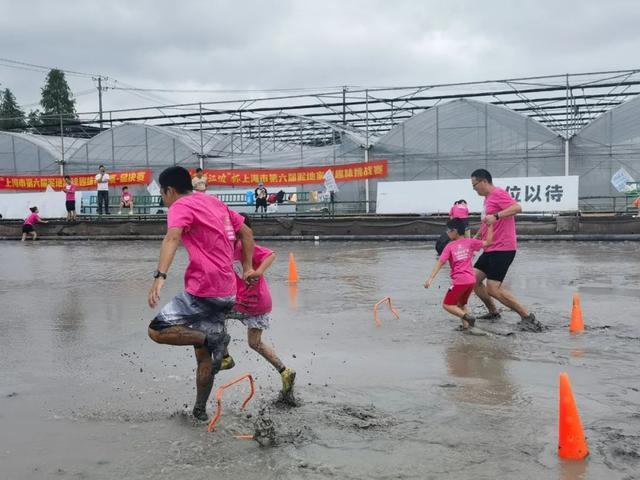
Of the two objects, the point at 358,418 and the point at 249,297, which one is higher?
the point at 249,297

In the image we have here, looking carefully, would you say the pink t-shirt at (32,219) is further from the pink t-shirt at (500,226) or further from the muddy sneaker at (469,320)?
the muddy sneaker at (469,320)

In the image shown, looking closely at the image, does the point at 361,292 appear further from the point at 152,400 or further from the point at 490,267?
the point at 152,400

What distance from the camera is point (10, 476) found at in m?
3.69

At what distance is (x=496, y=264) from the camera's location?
7586mm

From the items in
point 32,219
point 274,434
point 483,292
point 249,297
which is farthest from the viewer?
point 32,219

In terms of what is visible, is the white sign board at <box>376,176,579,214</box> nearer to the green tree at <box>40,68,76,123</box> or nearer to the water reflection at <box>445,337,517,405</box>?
the water reflection at <box>445,337,517,405</box>

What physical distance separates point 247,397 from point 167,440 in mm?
895

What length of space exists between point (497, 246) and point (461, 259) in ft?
1.87

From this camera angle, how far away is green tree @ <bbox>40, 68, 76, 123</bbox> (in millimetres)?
67875

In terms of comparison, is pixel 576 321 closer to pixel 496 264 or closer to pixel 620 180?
pixel 496 264

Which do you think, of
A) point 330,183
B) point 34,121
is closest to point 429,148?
point 330,183

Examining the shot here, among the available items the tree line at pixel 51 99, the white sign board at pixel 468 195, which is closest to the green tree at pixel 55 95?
the tree line at pixel 51 99

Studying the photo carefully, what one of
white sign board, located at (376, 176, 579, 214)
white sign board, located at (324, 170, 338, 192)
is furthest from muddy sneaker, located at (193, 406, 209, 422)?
white sign board, located at (324, 170, 338, 192)

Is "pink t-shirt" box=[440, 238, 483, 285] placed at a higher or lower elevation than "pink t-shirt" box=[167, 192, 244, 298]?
lower
